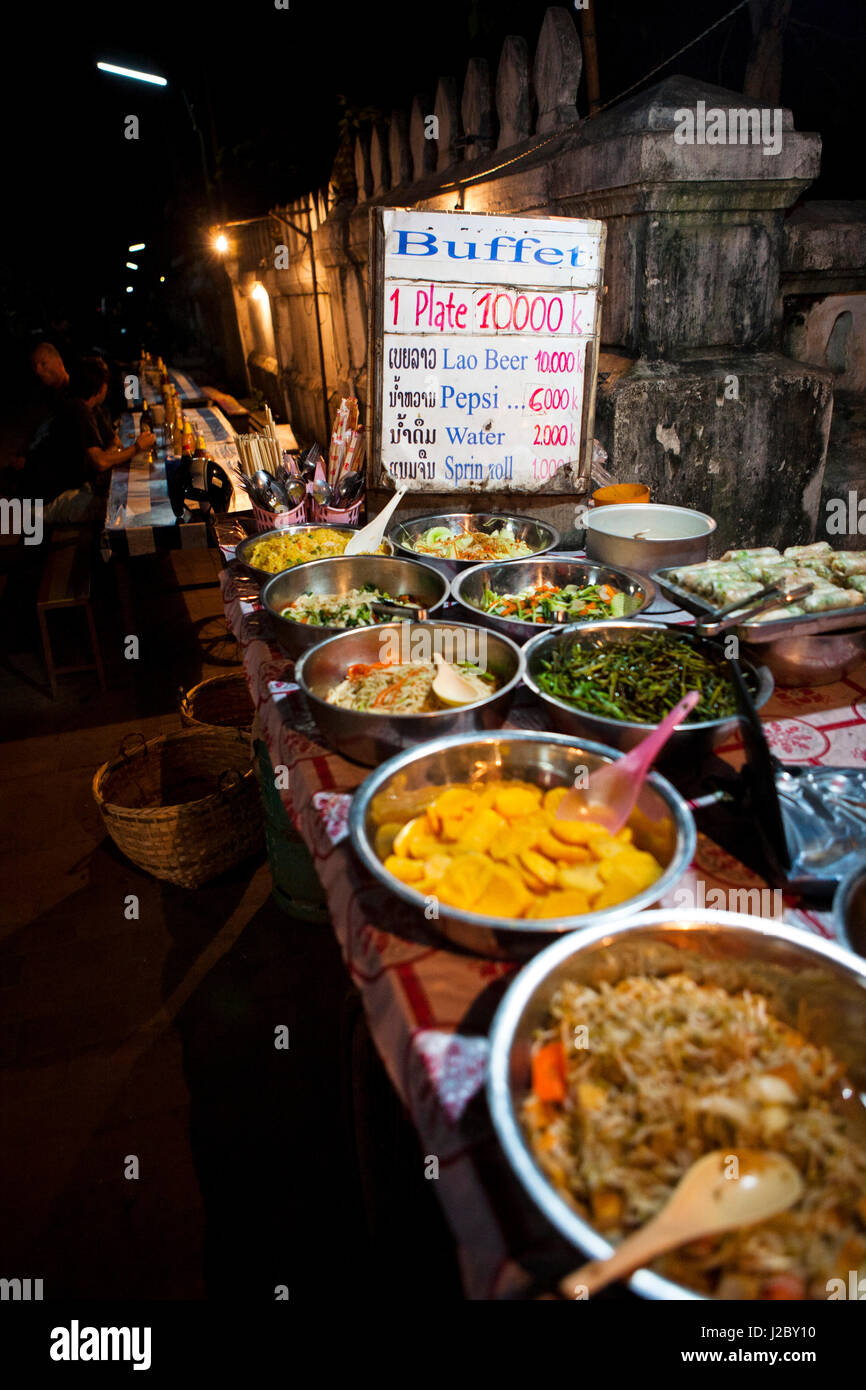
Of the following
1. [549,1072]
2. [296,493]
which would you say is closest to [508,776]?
[549,1072]

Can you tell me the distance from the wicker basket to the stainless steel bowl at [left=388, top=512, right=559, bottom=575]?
4.93ft

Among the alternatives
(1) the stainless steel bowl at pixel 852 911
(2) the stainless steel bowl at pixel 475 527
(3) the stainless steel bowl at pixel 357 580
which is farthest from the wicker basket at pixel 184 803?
(1) the stainless steel bowl at pixel 852 911

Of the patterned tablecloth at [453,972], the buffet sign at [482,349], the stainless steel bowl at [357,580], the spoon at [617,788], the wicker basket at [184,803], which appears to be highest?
the buffet sign at [482,349]

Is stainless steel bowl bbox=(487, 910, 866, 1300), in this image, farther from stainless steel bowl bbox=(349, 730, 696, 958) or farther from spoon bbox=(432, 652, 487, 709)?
spoon bbox=(432, 652, 487, 709)

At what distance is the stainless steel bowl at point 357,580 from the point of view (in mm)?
2818

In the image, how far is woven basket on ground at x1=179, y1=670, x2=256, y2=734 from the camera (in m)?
4.87

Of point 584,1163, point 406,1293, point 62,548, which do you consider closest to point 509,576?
point 584,1163

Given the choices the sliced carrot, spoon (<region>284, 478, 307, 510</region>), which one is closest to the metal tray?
the sliced carrot

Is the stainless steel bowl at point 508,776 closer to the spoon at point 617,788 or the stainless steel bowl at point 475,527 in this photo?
the spoon at point 617,788

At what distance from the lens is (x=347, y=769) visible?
200cm

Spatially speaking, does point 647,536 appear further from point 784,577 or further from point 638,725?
point 638,725

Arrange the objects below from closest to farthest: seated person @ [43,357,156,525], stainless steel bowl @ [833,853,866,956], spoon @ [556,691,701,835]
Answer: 1. stainless steel bowl @ [833,853,866,956]
2. spoon @ [556,691,701,835]
3. seated person @ [43,357,156,525]

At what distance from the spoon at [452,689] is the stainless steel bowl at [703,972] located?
0.83 meters

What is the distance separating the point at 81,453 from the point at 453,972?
710 cm
